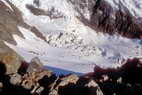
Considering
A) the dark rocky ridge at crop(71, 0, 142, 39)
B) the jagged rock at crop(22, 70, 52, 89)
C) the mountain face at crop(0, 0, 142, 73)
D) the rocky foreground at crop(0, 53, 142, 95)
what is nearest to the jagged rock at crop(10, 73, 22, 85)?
the rocky foreground at crop(0, 53, 142, 95)

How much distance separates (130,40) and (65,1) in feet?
18.8

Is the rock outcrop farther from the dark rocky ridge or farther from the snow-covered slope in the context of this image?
the snow-covered slope

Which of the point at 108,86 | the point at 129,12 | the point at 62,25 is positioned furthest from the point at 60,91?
the point at 129,12

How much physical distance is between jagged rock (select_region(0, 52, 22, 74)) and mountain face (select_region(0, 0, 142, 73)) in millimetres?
6902

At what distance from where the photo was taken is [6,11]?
23.8 metres

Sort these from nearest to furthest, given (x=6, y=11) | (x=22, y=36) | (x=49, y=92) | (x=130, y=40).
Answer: (x=49, y=92), (x=22, y=36), (x=6, y=11), (x=130, y=40)

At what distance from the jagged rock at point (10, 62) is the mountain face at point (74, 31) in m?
6.90

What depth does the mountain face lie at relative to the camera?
818 inches

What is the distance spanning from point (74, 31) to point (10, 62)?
52.1ft

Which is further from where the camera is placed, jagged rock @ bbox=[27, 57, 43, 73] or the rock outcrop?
jagged rock @ bbox=[27, 57, 43, 73]

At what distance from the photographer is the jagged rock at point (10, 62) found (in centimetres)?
1050

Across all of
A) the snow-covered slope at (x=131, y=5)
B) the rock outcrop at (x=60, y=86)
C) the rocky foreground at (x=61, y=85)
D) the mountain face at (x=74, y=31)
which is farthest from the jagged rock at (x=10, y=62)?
the snow-covered slope at (x=131, y=5)

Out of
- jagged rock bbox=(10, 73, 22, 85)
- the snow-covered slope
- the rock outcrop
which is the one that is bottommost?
the rock outcrop

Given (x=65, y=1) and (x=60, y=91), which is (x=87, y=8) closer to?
(x=65, y=1)
